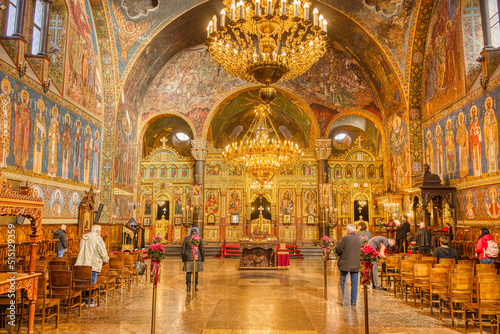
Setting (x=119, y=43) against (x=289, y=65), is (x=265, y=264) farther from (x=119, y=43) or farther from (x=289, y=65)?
(x=119, y=43)

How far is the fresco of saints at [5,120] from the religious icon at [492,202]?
43.2ft

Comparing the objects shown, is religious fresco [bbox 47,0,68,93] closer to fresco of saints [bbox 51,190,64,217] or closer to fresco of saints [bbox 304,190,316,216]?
fresco of saints [bbox 51,190,64,217]

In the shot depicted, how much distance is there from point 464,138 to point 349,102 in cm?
905

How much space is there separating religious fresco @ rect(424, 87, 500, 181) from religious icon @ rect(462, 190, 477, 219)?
64cm

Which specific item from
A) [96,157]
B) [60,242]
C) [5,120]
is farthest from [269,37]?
[96,157]

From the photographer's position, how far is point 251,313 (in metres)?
7.69

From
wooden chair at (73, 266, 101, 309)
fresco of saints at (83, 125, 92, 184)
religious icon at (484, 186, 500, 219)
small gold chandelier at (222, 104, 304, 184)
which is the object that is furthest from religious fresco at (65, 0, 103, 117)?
religious icon at (484, 186, 500, 219)

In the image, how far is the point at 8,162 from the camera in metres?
9.62

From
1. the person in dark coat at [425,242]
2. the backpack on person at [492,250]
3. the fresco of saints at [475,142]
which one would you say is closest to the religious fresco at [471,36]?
the fresco of saints at [475,142]

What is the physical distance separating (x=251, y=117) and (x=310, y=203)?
309 inches

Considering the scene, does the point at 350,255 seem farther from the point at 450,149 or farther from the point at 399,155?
the point at 399,155

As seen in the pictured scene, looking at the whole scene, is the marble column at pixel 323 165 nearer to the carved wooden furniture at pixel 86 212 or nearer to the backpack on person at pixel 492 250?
the carved wooden furniture at pixel 86 212

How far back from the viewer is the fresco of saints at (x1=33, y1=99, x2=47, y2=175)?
1097cm

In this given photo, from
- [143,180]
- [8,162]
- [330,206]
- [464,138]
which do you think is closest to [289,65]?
[464,138]
